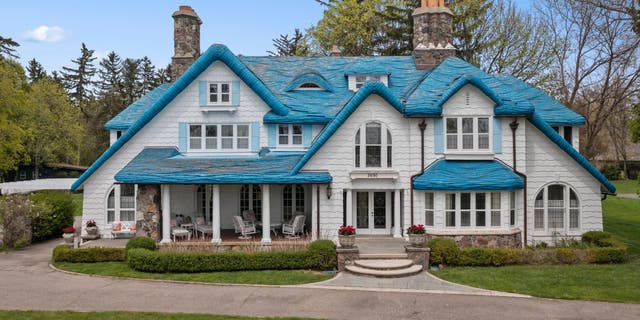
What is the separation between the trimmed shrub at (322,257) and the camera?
16.2 meters

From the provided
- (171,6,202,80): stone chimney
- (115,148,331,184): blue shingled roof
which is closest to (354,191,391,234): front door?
(115,148,331,184): blue shingled roof

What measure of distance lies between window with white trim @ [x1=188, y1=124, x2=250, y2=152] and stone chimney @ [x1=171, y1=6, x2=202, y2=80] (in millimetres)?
5063

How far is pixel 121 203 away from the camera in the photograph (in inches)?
850

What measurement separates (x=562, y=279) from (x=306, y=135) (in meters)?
11.8

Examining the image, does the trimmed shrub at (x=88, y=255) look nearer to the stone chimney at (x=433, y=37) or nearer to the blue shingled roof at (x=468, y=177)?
the blue shingled roof at (x=468, y=177)

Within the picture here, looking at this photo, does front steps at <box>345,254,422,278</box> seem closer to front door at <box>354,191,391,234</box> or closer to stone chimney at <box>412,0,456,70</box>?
front door at <box>354,191,391,234</box>

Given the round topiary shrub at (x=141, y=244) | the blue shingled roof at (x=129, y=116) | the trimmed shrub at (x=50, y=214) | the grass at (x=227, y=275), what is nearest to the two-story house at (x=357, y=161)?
the blue shingled roof at (x=129, y=116)

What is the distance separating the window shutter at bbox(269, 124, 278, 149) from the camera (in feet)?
70.0

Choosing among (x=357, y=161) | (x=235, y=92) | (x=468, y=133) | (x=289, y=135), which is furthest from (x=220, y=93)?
(x=468, y=133)

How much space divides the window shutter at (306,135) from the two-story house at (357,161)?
5 centimetres

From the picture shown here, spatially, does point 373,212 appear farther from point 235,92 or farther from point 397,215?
point 235,92

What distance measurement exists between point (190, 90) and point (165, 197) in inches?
209

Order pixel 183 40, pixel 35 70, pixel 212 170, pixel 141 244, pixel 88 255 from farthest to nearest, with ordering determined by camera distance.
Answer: pixel 35 70 → pixel 183 40 → pixel 212 170 → pixel 88 255 → pixel 141 244

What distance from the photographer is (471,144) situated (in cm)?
1975
